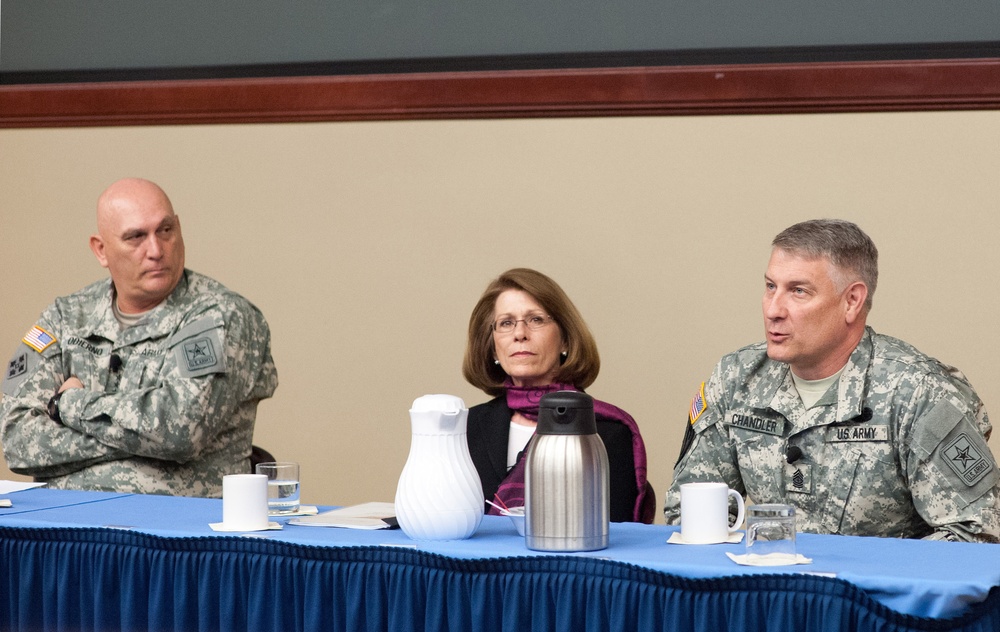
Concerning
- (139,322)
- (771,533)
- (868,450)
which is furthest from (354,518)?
(139,322)

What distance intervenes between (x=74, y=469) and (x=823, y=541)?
205 centimetres

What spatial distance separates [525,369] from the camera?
2.98m

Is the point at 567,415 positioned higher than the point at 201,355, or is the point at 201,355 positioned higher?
the point at 201,355

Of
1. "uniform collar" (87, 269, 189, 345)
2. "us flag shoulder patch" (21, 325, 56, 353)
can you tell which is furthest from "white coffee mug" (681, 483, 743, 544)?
"us flag shoulder patch" (21, 325, 56, 353)

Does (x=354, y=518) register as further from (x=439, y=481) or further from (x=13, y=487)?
(x=13, y=487)

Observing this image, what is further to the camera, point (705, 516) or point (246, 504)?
point (246, 504)

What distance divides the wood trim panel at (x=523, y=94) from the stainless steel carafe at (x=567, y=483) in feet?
7.85

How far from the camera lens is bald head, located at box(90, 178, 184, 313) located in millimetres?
3291

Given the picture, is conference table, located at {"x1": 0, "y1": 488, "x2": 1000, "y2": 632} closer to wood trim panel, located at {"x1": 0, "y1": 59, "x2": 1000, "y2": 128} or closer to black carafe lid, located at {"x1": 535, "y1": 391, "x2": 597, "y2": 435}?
black carafe lid, located at {"x1": 535, "y1": 391, "x2": 597, "y2": 435}

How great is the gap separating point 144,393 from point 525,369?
0.98m

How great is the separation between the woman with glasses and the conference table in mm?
690

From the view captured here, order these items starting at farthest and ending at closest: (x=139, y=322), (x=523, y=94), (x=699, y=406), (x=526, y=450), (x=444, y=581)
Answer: (x=523, y=94)
(x=139, y=322)
(x=526, y=450)
(x=699, y=406)
(x=444, y=581)

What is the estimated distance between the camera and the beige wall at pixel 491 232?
3.91 meters

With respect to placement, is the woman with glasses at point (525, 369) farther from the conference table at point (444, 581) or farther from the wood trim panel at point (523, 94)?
the wood trim panel at point (523, 94)
